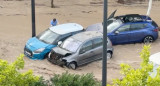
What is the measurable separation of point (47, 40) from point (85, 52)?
6.45ft

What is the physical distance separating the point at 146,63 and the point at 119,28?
881cm

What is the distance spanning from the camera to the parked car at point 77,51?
13.7 metres

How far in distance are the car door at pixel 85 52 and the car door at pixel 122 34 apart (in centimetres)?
243

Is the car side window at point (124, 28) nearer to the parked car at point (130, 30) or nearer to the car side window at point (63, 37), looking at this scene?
the parked car at point (130, 30)

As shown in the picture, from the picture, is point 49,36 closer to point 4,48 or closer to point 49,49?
point 49,49

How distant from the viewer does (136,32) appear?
1666 centimetres

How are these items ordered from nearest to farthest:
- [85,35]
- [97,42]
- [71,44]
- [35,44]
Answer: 1. [71,44]
2. [97,42]
3. [85,35]
4. [35,44]

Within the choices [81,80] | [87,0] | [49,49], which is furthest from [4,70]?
[87,0]

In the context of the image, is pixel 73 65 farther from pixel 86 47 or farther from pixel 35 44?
pixel 35 44

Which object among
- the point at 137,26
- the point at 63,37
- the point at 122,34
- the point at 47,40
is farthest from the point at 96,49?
the point at 137,26

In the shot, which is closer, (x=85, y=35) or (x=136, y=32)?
(x=85, y=35)

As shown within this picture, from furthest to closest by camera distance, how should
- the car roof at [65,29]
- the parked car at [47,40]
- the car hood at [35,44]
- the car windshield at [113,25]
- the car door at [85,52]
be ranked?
1. the car windshield at [113,25]
2. the car roof at [65,29]
3. the car hood at [35,44]
4. the parked car at [47,40]
5. the car door at [85,52]

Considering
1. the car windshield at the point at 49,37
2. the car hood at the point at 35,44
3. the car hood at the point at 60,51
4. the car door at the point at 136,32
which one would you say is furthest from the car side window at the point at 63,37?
the car door at the point at 136,32

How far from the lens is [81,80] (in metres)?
9.80
